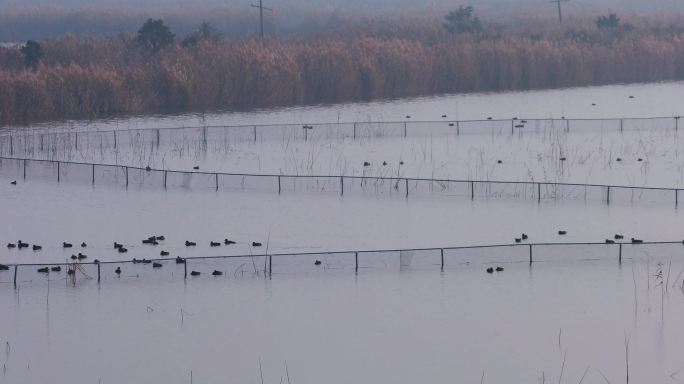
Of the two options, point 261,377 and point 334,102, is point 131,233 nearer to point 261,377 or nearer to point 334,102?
point 261,377

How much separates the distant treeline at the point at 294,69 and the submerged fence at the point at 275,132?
4.20 meters

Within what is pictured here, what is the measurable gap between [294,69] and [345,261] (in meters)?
22.1

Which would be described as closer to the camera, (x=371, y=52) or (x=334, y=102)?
(x=334, y=102)

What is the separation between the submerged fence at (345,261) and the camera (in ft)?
51.9

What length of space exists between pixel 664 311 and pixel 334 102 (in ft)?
81.1

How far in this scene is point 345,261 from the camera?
1638cm

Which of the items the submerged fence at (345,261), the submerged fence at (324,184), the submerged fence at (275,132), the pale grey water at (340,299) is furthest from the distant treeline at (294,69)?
the submerged fence at (345,261)

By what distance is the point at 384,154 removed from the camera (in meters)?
27.2

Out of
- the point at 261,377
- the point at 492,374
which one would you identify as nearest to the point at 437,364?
the point at 492,374

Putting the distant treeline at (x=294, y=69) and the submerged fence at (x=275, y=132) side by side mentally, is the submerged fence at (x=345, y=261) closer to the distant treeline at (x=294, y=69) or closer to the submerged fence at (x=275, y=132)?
the submerged fence at (x=275, y=132)

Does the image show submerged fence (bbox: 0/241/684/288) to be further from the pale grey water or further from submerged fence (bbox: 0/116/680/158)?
submerged fence (bbox: 0/116/680/158)

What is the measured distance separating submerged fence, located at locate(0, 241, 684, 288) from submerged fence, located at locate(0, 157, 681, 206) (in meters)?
4.32

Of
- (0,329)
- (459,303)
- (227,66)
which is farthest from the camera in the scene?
(227,66)

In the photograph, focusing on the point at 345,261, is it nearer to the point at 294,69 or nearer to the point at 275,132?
the point at 275,132
